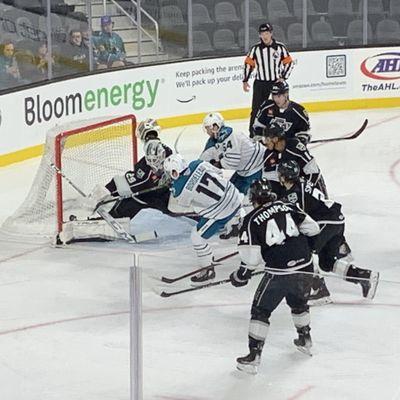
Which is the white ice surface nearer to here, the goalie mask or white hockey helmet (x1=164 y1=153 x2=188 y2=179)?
white hockey helmet (x1=164 y1=153 x2=188 y2=179)

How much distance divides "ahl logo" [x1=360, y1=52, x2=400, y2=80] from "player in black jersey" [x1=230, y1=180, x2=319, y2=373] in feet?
25.1

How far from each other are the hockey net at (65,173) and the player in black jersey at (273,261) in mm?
2592

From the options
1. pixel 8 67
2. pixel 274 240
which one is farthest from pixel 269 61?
pixel 274 240

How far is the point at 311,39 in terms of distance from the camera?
12797mm

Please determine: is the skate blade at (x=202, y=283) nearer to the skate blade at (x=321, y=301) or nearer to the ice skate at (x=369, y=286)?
the skate blade at (x=321, y=301)

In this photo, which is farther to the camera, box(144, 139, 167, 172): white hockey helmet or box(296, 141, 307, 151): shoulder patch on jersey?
box(144, 139, 167, 172): white hockey helmet

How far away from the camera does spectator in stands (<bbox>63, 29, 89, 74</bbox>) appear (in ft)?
35.4

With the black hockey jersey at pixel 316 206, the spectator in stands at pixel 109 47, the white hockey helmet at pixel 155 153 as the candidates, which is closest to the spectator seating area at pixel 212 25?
the spectator in stands at pixel 109 47

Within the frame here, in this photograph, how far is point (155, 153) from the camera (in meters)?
7.26

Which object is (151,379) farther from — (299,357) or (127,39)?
(127,39)

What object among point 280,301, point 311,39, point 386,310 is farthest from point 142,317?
point 311,39

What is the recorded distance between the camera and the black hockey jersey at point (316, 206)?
6.18 meters

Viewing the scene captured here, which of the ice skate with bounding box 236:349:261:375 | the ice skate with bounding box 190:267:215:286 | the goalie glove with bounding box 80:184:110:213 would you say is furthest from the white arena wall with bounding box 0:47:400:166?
the ice skate with bounding box 236:349:261:375

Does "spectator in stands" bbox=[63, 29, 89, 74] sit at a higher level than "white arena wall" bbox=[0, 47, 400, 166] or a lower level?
higher
